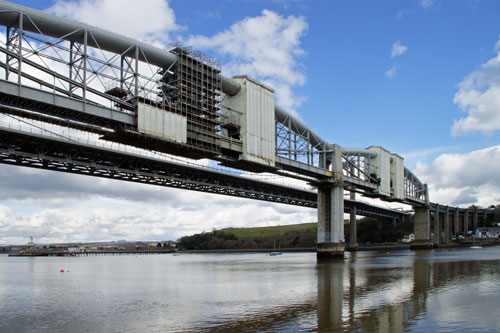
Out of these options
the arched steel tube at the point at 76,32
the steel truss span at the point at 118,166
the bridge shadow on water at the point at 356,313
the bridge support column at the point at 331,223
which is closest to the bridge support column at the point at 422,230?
the steel truss span at the point at 118,166

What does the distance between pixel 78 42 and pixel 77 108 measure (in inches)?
320

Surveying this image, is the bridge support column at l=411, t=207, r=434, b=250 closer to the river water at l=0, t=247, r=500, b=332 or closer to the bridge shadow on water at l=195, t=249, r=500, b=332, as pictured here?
the river water at l=0, t=247, r=500, b=332

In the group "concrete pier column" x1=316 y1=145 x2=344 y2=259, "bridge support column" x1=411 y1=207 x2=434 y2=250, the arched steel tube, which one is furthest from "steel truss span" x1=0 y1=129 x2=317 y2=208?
"bridge support column" x1=411 y1=207 x2=434 y2=250

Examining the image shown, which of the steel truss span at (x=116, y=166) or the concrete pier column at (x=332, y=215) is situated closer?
the steel truss span at (x=116, y=166)

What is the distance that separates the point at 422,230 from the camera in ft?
548

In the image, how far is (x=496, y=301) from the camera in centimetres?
2727

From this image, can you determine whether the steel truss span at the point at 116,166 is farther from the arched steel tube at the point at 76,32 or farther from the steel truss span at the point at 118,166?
the arched steel tube at the point at 76,32

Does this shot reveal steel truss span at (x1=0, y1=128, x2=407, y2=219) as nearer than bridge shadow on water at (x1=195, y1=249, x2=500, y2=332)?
No

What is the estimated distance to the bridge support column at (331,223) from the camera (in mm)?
89812

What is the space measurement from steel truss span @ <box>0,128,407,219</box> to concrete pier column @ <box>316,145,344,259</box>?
75.0 ft

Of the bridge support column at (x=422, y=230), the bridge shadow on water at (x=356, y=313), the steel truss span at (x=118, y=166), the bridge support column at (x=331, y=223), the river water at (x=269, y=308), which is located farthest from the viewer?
the bridge support column at (x=422, y=230)

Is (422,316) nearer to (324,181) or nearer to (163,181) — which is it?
(324,181)

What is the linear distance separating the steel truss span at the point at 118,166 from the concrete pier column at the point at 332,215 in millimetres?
22875

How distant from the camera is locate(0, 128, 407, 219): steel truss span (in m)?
61.8
